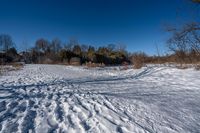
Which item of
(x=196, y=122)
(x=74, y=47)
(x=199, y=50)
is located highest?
(x=74, y=47)

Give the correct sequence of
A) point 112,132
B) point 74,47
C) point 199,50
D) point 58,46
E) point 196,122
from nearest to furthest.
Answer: point 112,132 < point 196,122 < point 199,50 < point 74,47 < point 58,46

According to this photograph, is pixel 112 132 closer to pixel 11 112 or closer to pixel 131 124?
pixel 131 124

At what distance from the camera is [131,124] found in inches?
108

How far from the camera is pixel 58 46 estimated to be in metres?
64.8

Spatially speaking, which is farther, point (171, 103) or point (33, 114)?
point (171, 103)

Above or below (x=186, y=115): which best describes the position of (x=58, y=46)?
above

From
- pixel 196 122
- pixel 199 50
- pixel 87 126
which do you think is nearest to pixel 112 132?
pixel 87 126

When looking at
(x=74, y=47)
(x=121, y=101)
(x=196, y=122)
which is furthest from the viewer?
(x=74, y=47)

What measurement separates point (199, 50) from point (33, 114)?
12483 mm

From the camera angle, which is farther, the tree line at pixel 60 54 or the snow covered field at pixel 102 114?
the tree line at pixel 60 54

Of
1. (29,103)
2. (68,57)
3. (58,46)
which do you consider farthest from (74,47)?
(29,103)

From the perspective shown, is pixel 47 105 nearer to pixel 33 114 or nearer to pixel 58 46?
pixel 33 114

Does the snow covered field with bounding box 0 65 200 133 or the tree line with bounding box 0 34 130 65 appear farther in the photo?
the tree line with bounding box 0 34 130 65

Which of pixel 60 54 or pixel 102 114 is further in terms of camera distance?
pixel 60 54
